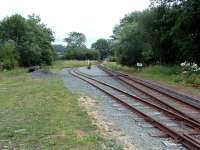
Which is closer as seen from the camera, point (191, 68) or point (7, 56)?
point (191, 68)

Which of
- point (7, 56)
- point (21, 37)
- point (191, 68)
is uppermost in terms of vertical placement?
point (21, 37)

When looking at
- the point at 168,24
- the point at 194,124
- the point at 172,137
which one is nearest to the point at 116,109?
the point at 194,124

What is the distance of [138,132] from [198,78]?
1940 centimetres

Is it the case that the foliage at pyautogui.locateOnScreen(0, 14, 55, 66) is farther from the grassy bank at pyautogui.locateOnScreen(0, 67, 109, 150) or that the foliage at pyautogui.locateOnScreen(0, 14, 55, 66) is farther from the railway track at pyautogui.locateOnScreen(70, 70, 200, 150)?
the railway track at pyautogui.locateOnScreen(70, 70, 200, 150)

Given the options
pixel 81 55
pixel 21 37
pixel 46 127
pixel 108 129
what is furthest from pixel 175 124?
pixel 81 55

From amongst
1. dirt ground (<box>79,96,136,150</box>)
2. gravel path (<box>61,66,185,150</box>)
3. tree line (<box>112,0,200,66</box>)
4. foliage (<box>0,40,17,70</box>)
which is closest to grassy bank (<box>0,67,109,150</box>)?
dirt ground (<box>79,96,136,150</box>)

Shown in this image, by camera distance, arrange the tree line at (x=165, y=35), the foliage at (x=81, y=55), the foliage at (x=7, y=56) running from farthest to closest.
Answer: the foliage at (x=81, y=55) < the foliage at (x=7, y=56) < the tree line at (x=165, y=35)

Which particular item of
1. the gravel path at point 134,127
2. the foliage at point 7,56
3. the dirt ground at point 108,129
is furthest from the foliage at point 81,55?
the dirt ground at point 108,129

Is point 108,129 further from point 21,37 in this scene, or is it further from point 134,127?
point 21,37

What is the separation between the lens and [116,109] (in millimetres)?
16953

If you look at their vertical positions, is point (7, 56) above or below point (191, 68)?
below

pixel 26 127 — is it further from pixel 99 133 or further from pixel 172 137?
pixel 172 137

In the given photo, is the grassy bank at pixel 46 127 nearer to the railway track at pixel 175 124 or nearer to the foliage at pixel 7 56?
the railway track at pixel 175 124

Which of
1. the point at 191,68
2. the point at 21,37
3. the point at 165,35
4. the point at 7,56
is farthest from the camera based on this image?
the point at 21,37
